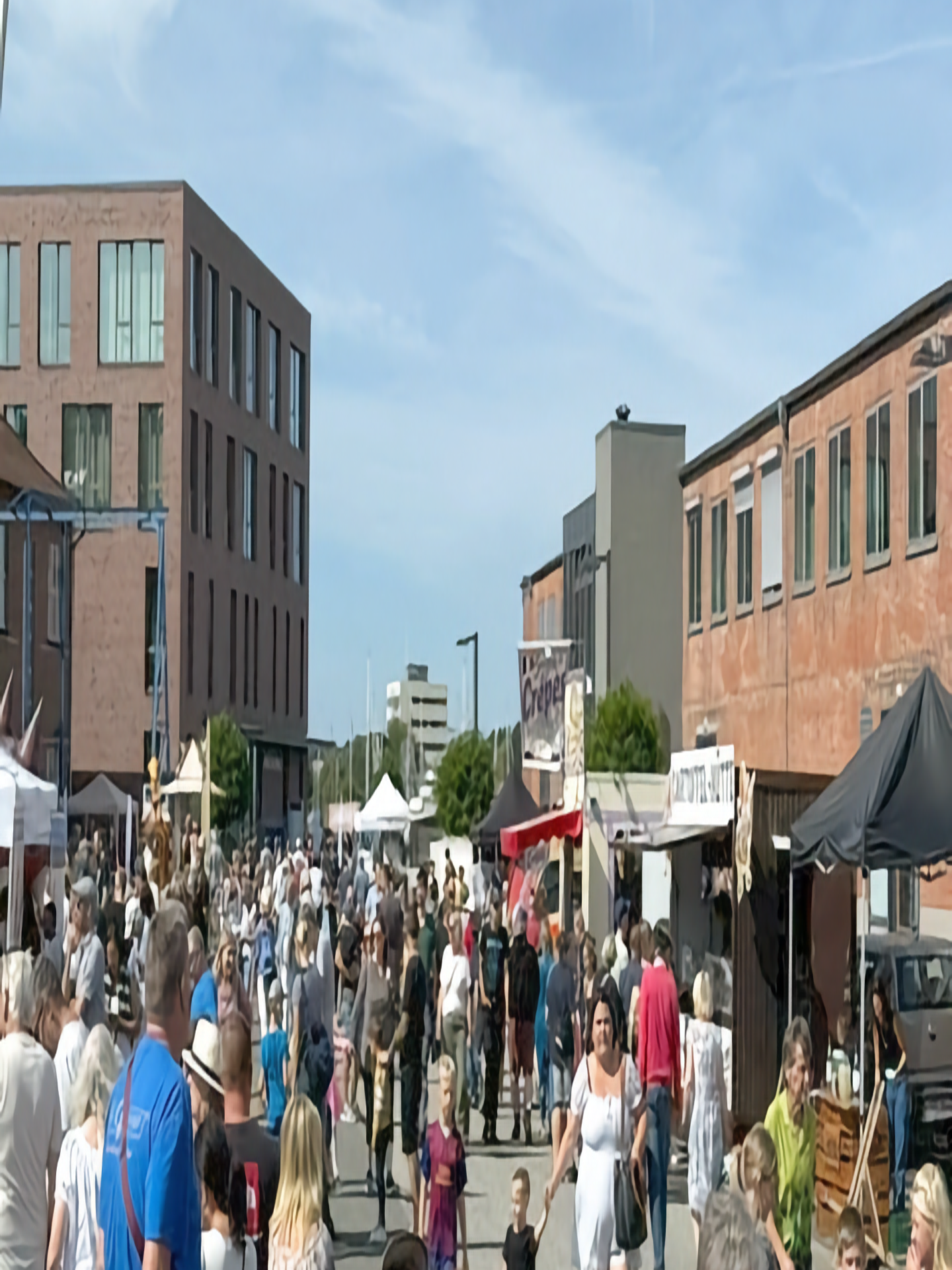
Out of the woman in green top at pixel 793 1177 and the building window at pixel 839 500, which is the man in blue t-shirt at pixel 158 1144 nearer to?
the woman in green top at pixel 793 1177

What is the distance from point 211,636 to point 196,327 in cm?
151

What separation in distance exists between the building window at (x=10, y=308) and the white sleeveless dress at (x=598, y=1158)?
174 inches

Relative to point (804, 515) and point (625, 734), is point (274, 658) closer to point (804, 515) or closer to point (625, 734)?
point (625, 734)

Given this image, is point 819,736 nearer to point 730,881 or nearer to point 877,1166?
point 730,881

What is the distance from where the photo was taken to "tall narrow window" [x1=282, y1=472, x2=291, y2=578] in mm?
8844

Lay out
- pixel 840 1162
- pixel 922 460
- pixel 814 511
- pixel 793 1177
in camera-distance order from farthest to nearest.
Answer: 1. pixel 814 511
2. pixel 922 460
3. pixel 840 1162
4. pixel 793 1177

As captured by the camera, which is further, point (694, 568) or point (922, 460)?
point (694, 568)

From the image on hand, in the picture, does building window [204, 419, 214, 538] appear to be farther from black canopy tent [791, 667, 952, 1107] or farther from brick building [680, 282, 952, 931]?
black canopy tent [791, 667, 952, 1107]

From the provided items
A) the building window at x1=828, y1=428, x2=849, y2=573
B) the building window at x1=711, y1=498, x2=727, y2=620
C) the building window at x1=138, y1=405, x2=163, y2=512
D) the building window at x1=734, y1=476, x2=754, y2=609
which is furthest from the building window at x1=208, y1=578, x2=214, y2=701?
the building window at x1=828, y1=428, x2=849, y2=573

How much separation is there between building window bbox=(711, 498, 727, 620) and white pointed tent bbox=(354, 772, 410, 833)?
1.74 metres

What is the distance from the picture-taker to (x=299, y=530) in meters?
8.86

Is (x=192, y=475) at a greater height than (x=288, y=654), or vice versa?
(x=192, y=475)

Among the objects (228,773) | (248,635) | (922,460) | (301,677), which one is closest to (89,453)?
(248,635)

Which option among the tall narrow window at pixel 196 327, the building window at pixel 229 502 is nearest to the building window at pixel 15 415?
the tall narrow window at pixel 196 327
